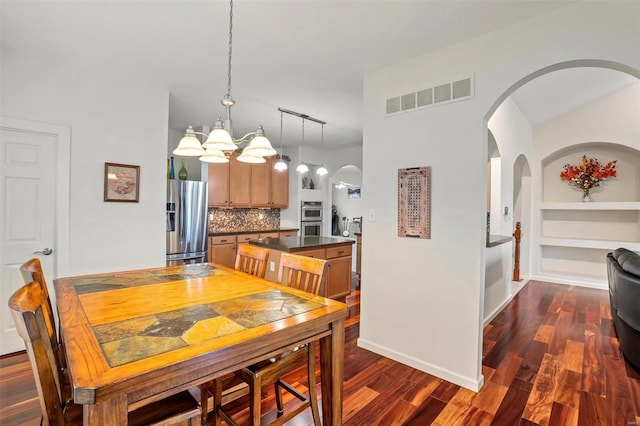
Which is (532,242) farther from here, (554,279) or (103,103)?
(103,103)

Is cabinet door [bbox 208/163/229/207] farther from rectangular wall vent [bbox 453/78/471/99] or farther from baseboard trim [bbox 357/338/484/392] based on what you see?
rectangular wall vent [bbox 453/78/471/99]

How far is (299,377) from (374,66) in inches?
108

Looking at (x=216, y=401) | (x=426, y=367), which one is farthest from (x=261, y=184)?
(x=216, y=401)

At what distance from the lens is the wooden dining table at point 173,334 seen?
0.93 meters

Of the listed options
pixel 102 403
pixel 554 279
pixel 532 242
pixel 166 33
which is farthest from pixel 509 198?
pixel 102 403

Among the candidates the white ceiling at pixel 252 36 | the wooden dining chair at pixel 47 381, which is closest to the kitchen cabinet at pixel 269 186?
the white ceiling at pixel 252 36

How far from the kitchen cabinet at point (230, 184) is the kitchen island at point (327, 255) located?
1.39m

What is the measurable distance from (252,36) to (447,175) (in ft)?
6.05

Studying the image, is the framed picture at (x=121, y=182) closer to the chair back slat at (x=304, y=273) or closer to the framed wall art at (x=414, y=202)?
the chair back slat at (x=304, y=273)

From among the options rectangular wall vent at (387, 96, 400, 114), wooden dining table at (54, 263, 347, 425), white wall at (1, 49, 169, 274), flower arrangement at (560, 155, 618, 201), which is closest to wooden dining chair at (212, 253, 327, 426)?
wooden dining table at (54, 263, 347, 425)

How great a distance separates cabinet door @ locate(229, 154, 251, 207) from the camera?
17.9 ft

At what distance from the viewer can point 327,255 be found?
4203 millimetres

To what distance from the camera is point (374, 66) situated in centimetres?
283

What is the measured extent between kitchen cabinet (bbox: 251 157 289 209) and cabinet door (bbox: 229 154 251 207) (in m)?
0.11
